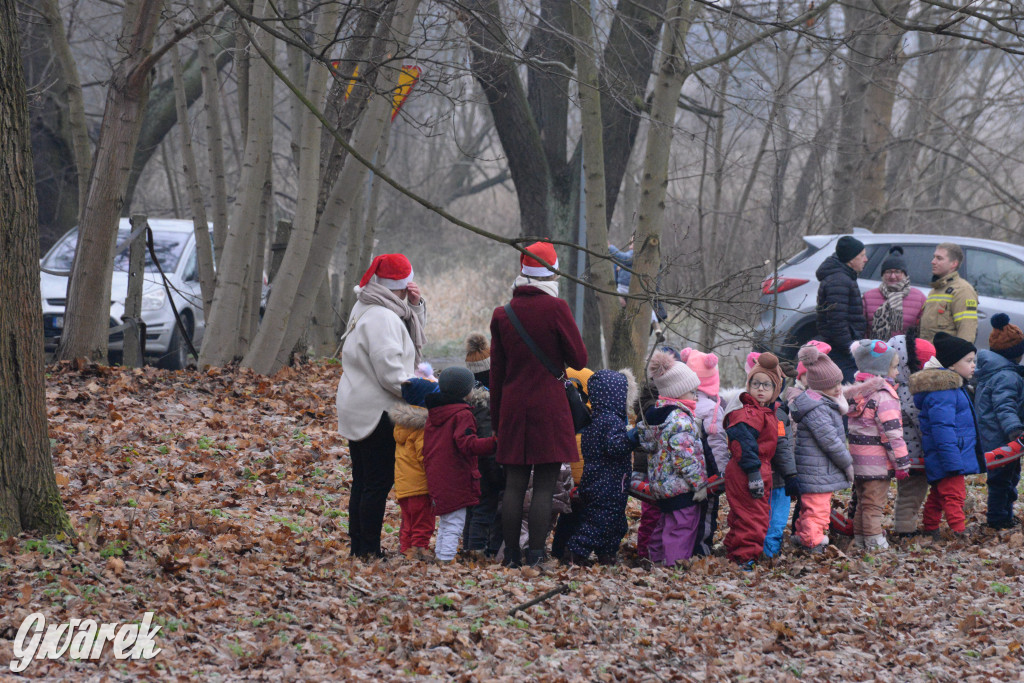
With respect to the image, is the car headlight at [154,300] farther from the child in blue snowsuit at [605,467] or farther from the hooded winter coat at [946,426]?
the hooded winter coat at [946,426]

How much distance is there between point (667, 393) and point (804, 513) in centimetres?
133

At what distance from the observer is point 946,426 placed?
6.72m

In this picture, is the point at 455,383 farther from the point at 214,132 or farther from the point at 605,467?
the point at 214,132

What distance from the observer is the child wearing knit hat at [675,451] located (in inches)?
239

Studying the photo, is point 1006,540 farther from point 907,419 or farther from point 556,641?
point 556,641

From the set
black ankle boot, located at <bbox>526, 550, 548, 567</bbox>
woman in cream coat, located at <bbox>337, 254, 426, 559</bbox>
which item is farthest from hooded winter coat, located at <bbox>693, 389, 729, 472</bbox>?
woman in cream coat, located at <bbox>337, 254, 426, 559</bbox>

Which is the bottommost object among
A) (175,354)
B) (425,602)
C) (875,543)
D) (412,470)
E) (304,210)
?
(425,602)

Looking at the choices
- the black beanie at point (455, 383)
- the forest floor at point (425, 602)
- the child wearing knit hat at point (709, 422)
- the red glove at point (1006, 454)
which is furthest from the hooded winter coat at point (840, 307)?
the black beanie at point (455, 383)

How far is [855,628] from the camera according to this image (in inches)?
203

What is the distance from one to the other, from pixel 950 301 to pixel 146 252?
10.2 m

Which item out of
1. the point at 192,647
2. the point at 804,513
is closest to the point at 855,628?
the point at 804,513

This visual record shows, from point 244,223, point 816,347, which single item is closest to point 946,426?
point 816,347

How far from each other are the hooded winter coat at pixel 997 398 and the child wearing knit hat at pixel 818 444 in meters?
1.27

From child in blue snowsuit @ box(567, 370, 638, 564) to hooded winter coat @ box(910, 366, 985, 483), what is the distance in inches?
84.6
